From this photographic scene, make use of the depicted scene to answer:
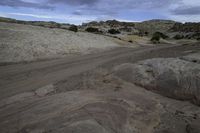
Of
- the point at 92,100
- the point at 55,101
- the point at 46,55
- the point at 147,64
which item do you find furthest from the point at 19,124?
the point at 46,55

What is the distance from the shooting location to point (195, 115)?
10.1 meters

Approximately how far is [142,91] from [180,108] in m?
1.84

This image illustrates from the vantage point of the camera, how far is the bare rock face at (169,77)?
38.2 ft

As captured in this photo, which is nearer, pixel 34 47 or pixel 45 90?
pixel 45 90

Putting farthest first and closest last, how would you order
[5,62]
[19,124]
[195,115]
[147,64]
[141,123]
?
[5,62], [147,64], [195,115], [141,123], [19,124]

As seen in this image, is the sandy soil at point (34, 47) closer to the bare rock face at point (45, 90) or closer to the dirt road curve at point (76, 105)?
the dirt road curve at point (76, 105)

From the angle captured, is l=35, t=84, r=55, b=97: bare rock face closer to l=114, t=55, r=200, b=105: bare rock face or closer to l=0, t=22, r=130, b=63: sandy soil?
l=114, t=55, r=200, b=105: bare rock face

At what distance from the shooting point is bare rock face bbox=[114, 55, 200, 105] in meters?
11.6

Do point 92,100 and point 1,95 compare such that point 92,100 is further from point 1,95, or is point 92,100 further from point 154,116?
point 1,95

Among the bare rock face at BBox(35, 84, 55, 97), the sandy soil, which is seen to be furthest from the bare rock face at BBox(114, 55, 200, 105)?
the sandy soil

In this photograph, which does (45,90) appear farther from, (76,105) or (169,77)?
(169,77)

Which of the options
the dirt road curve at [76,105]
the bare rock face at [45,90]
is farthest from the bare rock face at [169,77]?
the bare rock face at [45,90]

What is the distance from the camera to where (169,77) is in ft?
40.3

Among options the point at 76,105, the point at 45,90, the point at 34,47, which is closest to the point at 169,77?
the point at 76,105
